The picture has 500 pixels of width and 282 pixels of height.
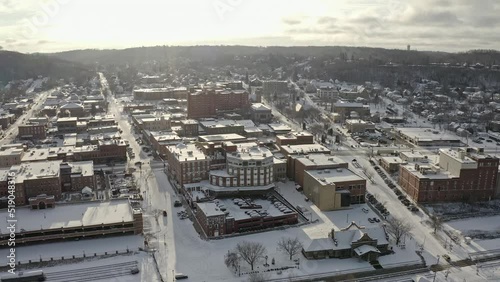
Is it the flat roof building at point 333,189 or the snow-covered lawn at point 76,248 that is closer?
the snow-covered lawn at point 76,248

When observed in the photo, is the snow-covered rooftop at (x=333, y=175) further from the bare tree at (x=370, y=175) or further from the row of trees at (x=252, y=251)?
the row of trees at (x=252, y=251)

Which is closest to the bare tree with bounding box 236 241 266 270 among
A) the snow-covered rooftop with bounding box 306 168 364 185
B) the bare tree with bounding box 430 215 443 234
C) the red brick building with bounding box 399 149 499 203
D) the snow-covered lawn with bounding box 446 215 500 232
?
the snow-covered rooftop with bounding box 306 168 364 185

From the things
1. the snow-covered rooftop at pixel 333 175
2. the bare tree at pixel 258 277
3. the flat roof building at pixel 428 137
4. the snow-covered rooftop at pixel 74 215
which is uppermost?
the snow-covered rooftop at pixel 333 175

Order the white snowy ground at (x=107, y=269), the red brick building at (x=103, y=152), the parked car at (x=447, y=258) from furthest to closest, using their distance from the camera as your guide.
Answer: the red brick building at (x=103, y=152)
the parked car at (x=447, y=258)
the white snowy ground at (x=107, y=269)

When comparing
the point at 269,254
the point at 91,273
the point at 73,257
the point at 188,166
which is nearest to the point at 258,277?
the point at 269,254

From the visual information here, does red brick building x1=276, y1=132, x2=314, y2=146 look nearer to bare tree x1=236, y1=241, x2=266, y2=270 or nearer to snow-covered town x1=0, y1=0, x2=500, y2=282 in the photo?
snow-covered town x1=0, y1=0, x2=500, y2=282

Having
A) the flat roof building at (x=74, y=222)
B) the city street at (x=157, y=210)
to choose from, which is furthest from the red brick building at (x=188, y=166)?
the flat roof building at (x=74, y=222)
